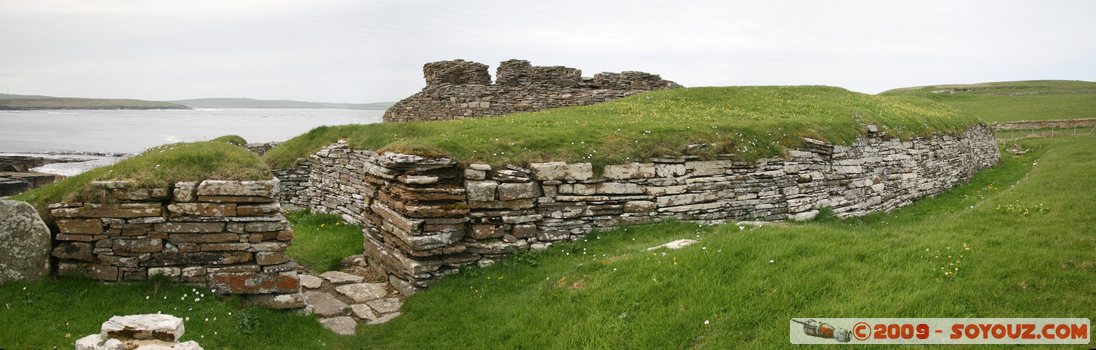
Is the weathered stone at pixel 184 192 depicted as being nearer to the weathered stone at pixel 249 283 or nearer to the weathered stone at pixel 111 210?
the weathered stone at pixel 111 210

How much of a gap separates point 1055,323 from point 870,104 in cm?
1896

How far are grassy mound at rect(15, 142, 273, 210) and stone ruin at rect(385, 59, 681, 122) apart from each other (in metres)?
15.6

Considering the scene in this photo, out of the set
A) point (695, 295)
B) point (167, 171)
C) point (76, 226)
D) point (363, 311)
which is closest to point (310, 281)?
point (363, 311)

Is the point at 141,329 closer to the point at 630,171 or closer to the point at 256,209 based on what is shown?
the point at 256,209

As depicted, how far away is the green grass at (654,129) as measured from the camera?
13.1 meters

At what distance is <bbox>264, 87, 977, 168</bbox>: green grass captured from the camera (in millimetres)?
13094

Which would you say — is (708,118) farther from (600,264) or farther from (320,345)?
(320,345)

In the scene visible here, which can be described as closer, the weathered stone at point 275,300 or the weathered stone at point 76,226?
the weathered stone at point 76,226

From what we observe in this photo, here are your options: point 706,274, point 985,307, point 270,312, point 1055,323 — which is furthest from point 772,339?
point 270,312

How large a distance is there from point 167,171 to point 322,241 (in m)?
6.10

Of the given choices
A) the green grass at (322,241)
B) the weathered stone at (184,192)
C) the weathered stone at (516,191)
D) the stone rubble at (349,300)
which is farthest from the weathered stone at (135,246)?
the weathered stone at (516,191)

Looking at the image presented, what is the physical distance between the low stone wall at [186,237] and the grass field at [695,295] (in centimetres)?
32

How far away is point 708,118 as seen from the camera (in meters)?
17.8

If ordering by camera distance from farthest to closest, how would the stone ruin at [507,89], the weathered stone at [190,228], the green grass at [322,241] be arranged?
1. the stone ruin at [507,89]
2. the green grass at [322,241]
3. the weathered stone at [190,228]
